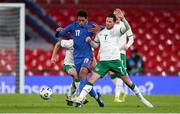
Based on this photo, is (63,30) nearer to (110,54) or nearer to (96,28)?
(96,28)

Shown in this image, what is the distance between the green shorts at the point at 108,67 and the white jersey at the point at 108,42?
0.11 meters

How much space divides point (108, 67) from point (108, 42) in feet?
1.86

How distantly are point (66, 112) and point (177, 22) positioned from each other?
1936 cm

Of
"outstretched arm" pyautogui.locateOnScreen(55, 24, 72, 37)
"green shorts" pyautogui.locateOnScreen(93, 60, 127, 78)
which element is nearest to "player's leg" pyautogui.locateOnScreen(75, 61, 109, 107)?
"green shorts" pyautogui.locateOnScreen(93, 60, 127, 78)

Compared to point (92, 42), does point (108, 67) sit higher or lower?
lower

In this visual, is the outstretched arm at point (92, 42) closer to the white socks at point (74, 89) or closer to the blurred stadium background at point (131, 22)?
the white socks at point (74, 89)

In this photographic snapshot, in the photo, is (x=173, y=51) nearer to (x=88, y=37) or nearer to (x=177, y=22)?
(x=177, y=22)

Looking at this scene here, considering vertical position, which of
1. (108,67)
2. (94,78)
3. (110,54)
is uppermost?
(110,54)

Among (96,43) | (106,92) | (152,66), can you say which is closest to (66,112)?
(96,43)

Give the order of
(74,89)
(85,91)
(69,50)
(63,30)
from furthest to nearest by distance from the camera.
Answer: (69,50) → (74,89) → (63,30) → (85,91)

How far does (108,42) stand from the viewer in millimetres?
16672

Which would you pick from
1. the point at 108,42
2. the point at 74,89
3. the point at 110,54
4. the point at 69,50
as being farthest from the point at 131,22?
the point at 110,54

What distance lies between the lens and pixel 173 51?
32.5 metres

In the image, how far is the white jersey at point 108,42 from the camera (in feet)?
54.4
